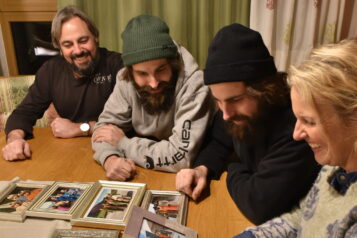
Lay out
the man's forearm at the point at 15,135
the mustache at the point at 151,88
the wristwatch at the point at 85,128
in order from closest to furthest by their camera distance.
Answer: the mustache at the point at 151,88
the man's forearm at the point at 15,135
the wristwatch at the point at 85,128

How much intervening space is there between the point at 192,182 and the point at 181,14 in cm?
133

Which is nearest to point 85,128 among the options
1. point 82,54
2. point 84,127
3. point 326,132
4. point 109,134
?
point 84,127

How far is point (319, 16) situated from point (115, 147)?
1.52 metres

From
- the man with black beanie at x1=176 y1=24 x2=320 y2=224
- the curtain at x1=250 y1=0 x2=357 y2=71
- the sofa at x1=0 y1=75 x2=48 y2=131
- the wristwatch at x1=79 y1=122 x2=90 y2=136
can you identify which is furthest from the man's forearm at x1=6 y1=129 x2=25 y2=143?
the curtain at x1=250 y1=0 x2=357 y2=71

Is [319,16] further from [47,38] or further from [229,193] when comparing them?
[47,38]

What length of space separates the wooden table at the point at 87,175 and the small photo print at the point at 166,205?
5cm

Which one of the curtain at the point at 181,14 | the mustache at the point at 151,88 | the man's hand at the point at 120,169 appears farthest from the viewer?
the curtain at the point at 181,14

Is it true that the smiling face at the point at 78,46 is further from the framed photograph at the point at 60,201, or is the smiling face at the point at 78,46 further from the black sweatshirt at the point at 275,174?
the black sweatshirt at the point at 275,174

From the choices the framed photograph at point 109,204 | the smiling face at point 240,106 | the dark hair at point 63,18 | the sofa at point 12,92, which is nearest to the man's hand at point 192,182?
the framed photograph at point 109,204

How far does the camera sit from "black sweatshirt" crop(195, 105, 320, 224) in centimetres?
89

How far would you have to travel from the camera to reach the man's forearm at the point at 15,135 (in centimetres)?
155

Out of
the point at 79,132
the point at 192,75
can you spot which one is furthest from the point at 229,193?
the point at 79,132

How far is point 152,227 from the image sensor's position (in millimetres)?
901

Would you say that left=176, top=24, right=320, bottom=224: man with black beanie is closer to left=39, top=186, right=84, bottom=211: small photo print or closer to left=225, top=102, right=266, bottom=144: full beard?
left=225, top=102, right=266, bottom=144: full beard
